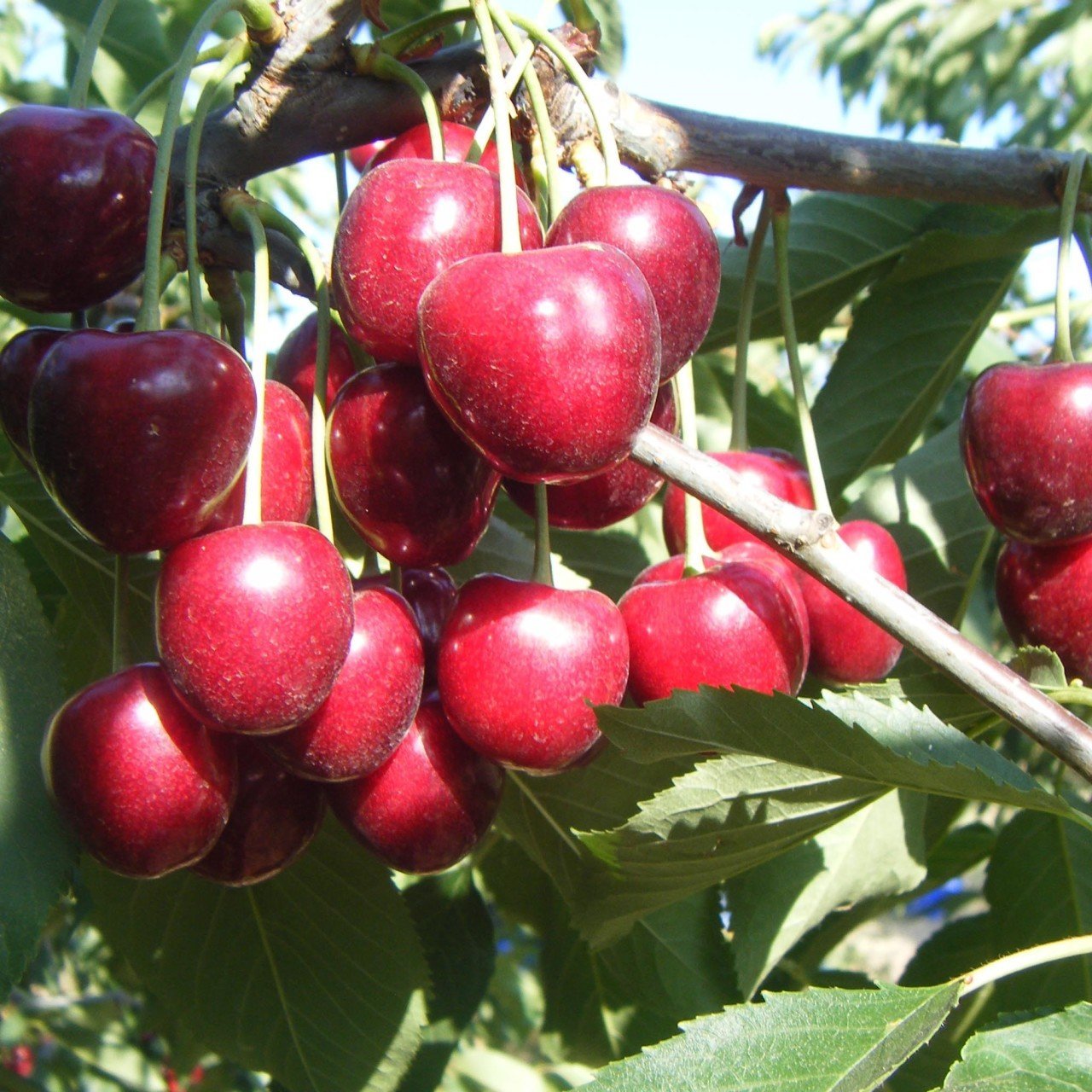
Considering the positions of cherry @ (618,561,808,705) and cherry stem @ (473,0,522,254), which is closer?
cherry stem @ (473,0,522,254)

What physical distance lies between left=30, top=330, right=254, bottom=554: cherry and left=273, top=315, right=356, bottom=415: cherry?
21 cm

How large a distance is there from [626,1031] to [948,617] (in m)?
0.72

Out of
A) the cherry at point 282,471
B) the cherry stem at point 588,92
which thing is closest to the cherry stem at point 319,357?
the cherry at point 282,471

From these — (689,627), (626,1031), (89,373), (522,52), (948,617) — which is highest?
(522,52)

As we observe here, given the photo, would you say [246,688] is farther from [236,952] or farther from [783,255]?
[783,255]

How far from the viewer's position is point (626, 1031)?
164cm

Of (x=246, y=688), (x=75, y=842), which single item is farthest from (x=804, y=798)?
(x=75, y=842)

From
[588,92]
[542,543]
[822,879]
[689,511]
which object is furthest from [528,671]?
[822,879]

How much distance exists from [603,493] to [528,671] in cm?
19

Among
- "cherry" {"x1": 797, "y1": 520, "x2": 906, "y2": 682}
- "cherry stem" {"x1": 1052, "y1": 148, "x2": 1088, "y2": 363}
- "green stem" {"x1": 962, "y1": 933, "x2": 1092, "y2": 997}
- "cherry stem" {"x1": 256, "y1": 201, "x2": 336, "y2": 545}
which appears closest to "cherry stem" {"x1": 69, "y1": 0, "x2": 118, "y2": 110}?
→ "cherry stem" {"x1": 256, "y1": 201, "x2": 336, "y2": 545}

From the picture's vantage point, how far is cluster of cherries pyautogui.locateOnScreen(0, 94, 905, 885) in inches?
31.0

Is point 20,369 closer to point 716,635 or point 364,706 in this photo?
point 364,706

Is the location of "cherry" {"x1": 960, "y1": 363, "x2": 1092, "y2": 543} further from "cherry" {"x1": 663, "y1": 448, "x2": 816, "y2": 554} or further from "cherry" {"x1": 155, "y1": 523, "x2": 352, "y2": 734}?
"cherry" {"x1": 155, "y1": 523, "x2": 352, "y2": 734}

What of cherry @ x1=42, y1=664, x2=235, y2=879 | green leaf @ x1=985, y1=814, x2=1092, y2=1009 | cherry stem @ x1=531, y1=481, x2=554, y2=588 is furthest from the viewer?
green leaf @ x1=985, y1=814, x2=1092, y2=1009
